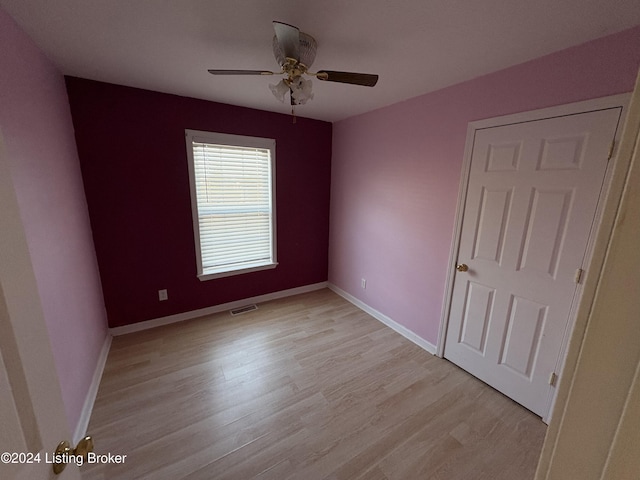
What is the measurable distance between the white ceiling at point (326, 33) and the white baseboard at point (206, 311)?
228 centimetres

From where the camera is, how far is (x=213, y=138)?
A: 8.71ft

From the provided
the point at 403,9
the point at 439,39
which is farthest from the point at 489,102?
the point at 403,9

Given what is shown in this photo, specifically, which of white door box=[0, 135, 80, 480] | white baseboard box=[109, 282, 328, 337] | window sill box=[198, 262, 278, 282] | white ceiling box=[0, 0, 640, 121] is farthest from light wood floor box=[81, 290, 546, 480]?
white ceiling box=[0, 0, 640, 121]

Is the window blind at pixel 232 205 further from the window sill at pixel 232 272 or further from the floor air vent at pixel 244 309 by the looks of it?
the floor air vent at pixel 244 309

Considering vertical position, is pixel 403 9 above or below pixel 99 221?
above

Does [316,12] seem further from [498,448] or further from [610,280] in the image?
[498,448]

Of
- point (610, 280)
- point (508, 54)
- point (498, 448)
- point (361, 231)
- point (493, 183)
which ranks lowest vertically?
point (498, 448)

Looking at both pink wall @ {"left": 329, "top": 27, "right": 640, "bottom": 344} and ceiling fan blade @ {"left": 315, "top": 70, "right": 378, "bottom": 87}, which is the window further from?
ceiling fan blade @ {"left": 315, "top": 70, "right": 378, "bottom": 87}

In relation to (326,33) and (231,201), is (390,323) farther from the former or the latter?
(326,33)

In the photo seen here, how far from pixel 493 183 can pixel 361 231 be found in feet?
5.08

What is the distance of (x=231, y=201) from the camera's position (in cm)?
293

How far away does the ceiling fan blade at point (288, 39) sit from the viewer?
1156mm

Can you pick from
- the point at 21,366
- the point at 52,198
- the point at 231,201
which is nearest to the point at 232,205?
the point at 231,201

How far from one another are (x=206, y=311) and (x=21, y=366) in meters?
2.67
